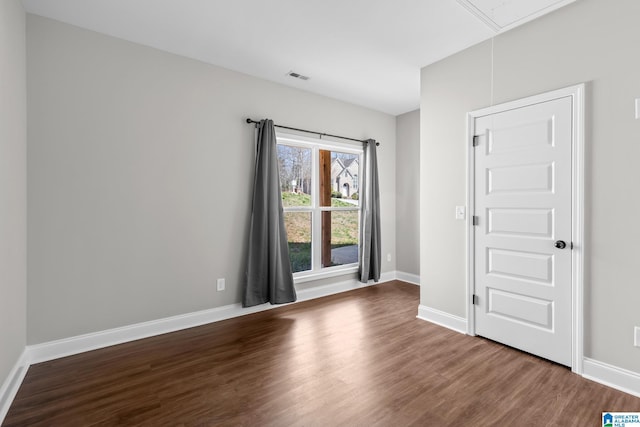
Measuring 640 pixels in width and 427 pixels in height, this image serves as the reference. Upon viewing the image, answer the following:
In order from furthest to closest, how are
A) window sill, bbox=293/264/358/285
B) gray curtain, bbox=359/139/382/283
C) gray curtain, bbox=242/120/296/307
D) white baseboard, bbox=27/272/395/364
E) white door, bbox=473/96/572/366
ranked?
gray curtain, bbox=359/139/382/283
window sill, bbox=293/264/358/285
gray curtain, bbox=242/120/296/307
white baseboard, bbox=27/272/395/364
white door, bbox=473/96/572/366

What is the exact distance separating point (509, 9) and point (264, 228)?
9.61 feet

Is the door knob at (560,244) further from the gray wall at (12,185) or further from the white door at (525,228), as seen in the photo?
the gray wall at (12,185)

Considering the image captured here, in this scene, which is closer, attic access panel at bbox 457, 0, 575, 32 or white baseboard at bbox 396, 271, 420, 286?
attic access panel at bbox 457, 0, 575, 32

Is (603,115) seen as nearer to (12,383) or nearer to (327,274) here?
(327,274)

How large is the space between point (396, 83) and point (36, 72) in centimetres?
348

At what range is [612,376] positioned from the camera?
212 centimetres

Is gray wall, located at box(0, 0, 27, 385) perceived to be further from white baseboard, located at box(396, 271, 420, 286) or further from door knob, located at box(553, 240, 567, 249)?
white baseboard, located at box(396, 271, 420, 286)

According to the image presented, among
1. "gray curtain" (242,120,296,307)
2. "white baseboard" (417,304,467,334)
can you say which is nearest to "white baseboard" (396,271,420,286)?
"white baseboard" (417,304,467,334)

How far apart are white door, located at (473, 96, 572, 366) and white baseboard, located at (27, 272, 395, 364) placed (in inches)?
89.3

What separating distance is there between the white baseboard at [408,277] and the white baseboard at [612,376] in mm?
2642

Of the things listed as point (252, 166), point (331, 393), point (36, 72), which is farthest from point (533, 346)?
point (36, 72)

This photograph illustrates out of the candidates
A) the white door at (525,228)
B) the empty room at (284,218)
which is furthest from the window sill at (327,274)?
the white door at (525,228)

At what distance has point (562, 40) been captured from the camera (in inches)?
92.4

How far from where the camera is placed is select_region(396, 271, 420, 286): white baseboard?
4863mm
